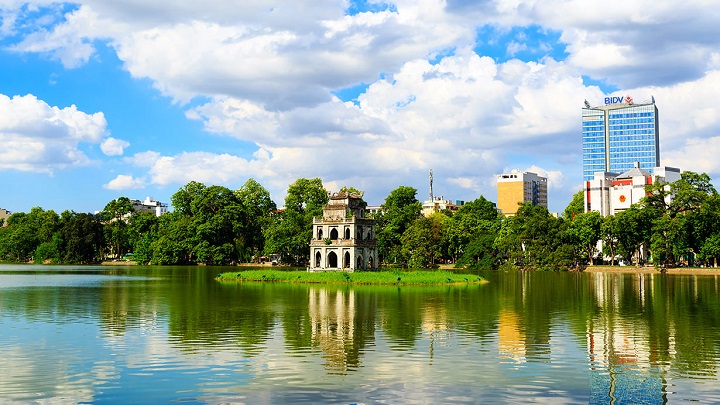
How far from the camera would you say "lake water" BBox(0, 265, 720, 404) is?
1814cm

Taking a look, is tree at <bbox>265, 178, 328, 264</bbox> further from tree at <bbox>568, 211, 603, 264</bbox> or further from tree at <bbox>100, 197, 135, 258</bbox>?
tree at <bbox>568, 211, 603, 264</bbox>

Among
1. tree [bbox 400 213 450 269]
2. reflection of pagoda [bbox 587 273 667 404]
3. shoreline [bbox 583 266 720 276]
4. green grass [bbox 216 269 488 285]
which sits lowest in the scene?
shoreline [bbox 583 266 720 276]

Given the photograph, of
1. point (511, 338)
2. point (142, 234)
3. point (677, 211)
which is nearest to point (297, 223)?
point (142, 234)

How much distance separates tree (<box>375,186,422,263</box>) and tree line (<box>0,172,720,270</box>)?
21 cm

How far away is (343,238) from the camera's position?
8381 centimetres

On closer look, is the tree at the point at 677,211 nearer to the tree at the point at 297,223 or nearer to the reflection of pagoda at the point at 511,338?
the tree at the point at 297,223

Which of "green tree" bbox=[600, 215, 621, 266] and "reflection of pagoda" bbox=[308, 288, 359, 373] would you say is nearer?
"reflection of pagoda" bbox=[308, 288, 359, 373]

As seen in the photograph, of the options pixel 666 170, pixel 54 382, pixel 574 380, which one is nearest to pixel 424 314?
pixel 574 380

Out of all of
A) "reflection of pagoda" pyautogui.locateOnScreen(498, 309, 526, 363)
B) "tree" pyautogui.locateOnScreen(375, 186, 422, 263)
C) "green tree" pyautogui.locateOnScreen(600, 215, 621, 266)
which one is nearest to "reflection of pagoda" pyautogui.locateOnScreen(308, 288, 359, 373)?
"reflection of pagoda" pyautogui.locateOnScreen(498, 309, 526, 363)

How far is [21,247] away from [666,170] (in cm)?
15368

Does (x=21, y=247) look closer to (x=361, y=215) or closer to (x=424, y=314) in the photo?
(x=361, y=215)

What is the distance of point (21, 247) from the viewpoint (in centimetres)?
16438

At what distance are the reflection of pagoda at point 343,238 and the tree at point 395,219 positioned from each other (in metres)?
43.9

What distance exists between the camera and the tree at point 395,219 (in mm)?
131250
